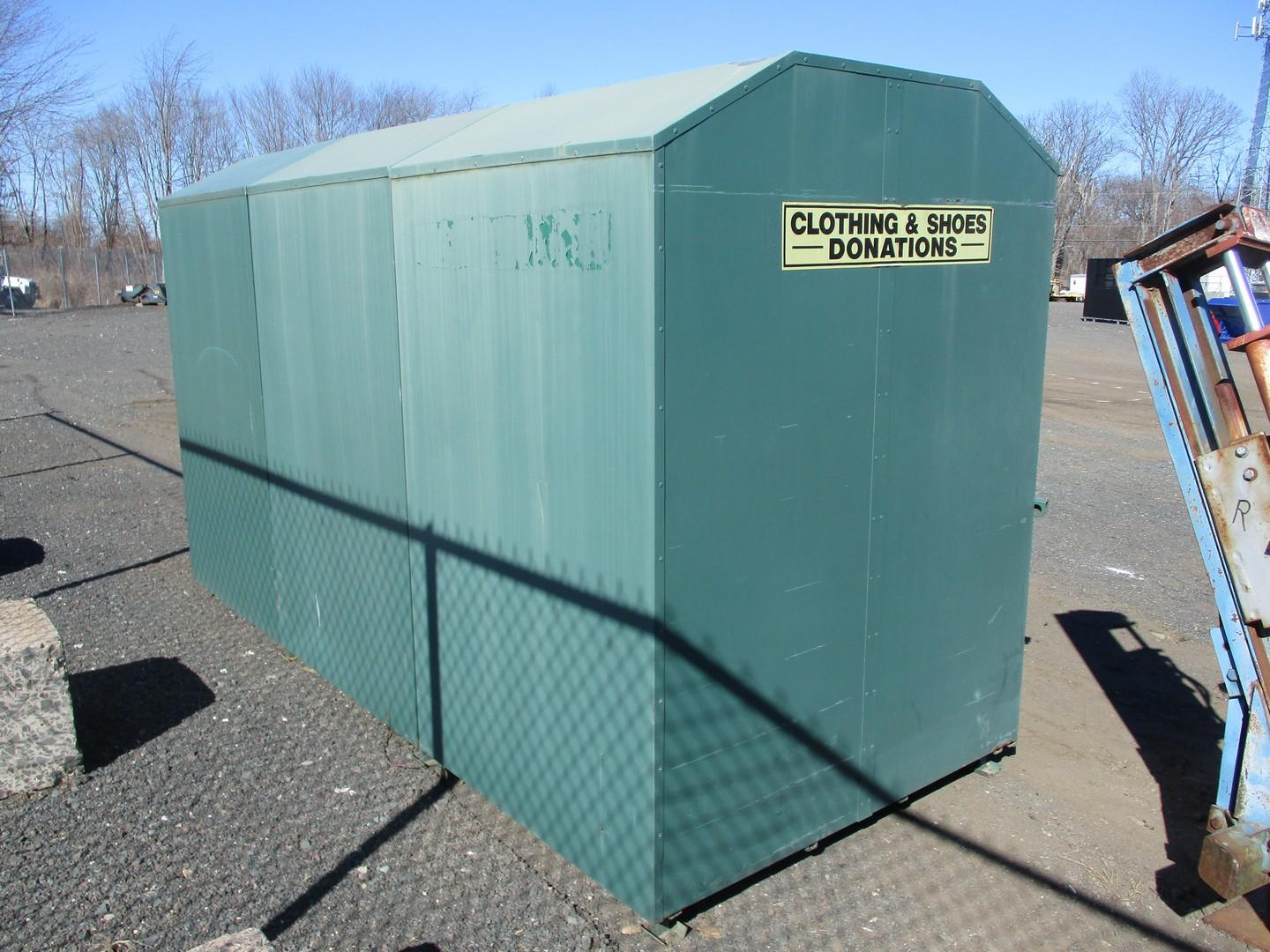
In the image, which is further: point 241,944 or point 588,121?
point 588,121

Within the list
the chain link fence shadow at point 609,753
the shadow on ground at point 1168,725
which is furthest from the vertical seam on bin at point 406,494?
the shadow on ground at point 1168,725

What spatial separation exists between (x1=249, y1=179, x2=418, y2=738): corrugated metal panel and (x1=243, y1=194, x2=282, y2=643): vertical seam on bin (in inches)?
1.8

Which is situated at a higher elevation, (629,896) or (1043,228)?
(1043,228)

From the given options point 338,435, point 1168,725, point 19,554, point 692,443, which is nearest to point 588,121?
point 692,443

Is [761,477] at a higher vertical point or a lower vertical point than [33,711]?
higher

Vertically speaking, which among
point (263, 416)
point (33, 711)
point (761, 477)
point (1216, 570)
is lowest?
point (33, 711)

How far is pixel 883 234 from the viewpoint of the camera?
3.90 metres

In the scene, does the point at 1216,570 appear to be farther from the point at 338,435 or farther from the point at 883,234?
the point at 338,435

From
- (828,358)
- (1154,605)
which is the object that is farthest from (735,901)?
(1154,605)

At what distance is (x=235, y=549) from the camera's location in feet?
22.0

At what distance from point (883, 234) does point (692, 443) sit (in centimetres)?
118

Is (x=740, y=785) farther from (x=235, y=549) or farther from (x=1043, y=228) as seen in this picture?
(x=235, y=549)

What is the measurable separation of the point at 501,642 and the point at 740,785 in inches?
42.8

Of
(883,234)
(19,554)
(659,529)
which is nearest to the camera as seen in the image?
(659,529)
